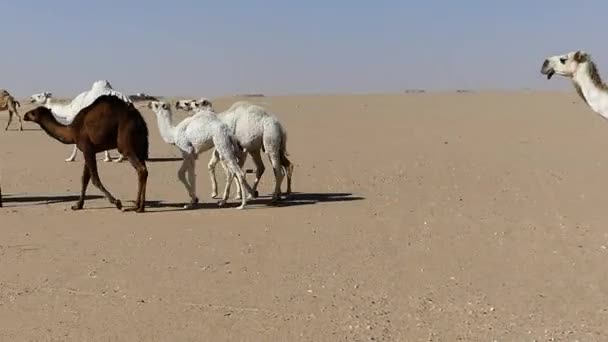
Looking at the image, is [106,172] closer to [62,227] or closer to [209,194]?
[209,194]

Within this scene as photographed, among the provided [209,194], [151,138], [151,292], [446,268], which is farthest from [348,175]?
[151,138]

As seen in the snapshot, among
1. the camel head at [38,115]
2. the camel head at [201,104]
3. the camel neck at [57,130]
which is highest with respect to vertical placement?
the camel head at [201,104]

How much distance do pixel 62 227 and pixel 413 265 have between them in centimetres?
444

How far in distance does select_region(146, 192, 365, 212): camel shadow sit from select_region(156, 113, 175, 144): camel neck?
945mm

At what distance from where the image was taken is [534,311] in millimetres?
6176

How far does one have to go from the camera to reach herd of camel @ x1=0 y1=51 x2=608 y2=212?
35.0ft

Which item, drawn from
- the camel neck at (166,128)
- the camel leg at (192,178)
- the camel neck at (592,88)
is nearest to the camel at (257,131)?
the camel leg at (192,178)

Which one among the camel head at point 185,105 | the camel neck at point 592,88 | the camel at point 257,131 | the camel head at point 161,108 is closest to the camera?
the camel neck at point 592,88

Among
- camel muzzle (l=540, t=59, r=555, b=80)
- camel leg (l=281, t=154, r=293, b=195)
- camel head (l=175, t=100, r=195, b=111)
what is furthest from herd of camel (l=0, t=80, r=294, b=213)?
camel muzzle (l=540, t=59, r=555, b=80)

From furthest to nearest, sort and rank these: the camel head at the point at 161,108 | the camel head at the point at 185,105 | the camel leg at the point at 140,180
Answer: the camel head at the point at 185,105 < the camel head at the point at 161,108 < the camel leg at the point at 140,180

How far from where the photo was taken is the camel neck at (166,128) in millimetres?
11281

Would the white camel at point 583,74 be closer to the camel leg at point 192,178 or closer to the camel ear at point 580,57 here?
the camel ear at point 580,57

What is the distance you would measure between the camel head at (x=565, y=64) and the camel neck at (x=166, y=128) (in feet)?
17.8

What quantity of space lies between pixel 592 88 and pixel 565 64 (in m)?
0.53
